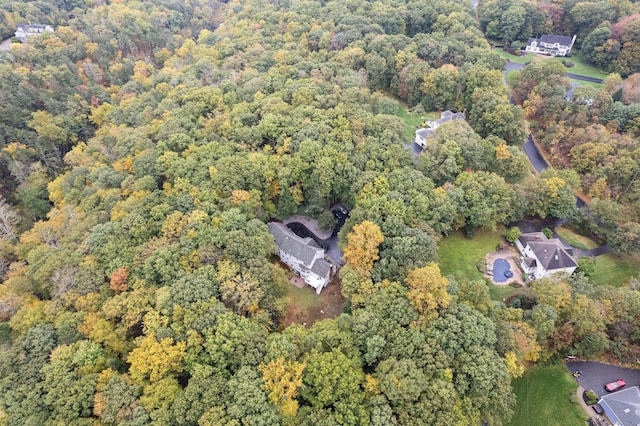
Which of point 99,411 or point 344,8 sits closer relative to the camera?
point 99,411

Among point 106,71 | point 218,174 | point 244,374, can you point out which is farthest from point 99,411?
point 106,71

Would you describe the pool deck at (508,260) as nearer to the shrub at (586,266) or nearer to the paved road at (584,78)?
the shrub at (586,266)

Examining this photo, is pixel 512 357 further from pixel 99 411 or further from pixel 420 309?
pixel 99 411

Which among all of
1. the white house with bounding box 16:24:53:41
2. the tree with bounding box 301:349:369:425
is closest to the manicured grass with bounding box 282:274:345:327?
the tree with bounding box 301:349:369:425

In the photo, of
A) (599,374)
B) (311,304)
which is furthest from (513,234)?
(311,304)

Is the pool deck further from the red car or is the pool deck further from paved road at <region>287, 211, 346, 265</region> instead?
paved road at <region>287, 211, 346, 265</region>

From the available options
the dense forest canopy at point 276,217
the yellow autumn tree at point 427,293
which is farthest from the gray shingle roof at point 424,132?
the yellow autumn tree at point 427,293
